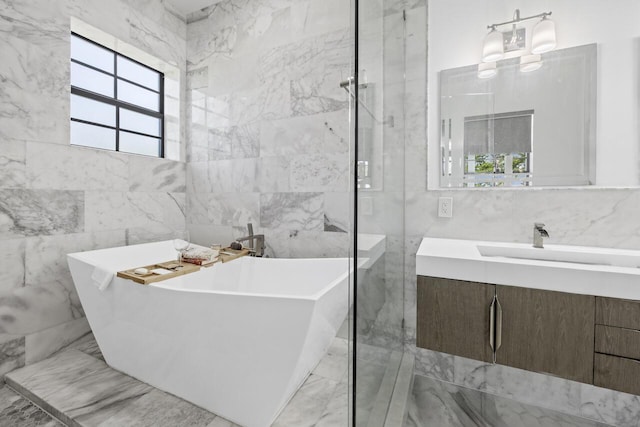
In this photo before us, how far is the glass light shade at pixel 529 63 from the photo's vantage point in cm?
155

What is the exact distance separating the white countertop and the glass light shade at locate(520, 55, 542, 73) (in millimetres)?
947

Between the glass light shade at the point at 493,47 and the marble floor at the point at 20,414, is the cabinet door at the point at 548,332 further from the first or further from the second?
the marble floor at the point at 20,414

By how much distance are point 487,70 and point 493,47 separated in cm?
12

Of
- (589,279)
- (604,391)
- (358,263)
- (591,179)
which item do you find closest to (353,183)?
(358,263)

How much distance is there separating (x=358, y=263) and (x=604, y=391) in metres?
1.57

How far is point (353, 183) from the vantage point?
2.63 ft

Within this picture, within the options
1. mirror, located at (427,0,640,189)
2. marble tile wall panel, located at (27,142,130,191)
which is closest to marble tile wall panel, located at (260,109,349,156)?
mirror, located at (427,0,640,189)

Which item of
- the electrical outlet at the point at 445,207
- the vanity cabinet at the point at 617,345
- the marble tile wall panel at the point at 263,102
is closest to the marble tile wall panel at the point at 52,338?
the marble tile wall panel at the point at 263,102

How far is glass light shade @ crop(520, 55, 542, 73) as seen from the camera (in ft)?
5.08

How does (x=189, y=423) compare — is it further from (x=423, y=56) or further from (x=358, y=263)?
(x=423, y=56)

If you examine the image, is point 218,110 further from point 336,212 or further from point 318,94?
point 336,212

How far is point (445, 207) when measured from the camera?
1746mm

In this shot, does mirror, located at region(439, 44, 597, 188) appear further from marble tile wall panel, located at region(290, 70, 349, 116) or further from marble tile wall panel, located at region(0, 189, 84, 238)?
marble tile wall panel, located at region(0, 189, 84, 238)

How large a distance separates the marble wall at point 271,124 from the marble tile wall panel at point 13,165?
3.90 feet
